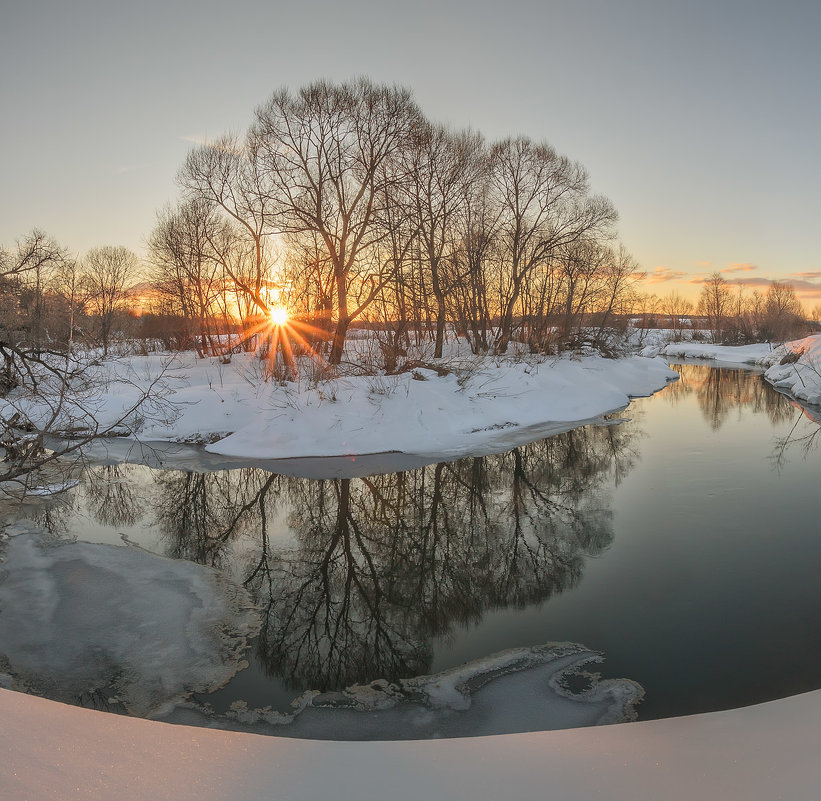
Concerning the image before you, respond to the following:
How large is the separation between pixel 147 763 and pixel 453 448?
10642 mm

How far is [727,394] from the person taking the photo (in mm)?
24469

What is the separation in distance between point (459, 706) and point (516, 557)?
320 cm

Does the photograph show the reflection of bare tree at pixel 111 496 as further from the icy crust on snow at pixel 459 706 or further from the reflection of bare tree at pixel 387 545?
the icy crust on snow at pixel 459 706

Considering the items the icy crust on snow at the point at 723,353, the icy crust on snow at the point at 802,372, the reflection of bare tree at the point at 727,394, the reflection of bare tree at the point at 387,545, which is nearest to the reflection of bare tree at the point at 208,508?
the reflection of bare tree at the point at 387,545

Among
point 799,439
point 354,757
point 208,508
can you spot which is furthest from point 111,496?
point 799,439

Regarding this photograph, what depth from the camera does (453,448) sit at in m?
13.4

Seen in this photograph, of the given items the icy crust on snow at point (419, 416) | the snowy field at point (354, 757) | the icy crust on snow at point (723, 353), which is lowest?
the snowy field at point (354, 757)

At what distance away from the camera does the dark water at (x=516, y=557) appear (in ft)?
16.2

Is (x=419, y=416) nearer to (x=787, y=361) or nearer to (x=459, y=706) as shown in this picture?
(x=459, y=706)

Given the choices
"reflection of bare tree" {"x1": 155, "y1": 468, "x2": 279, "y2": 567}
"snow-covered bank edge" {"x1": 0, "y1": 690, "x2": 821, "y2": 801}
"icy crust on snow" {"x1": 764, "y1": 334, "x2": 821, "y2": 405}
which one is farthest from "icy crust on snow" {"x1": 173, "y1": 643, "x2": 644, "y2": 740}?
"icy crust on snow" {"x1": 764, "y1": 334, "x2": 821, "y2": 405}

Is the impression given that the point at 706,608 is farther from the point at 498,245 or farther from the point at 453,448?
the point at 498,245

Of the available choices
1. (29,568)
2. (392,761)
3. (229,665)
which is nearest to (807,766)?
(392,761)

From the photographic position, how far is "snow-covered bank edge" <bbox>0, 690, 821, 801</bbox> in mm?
2891

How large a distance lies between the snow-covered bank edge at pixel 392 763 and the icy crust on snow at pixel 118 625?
1.00 m
